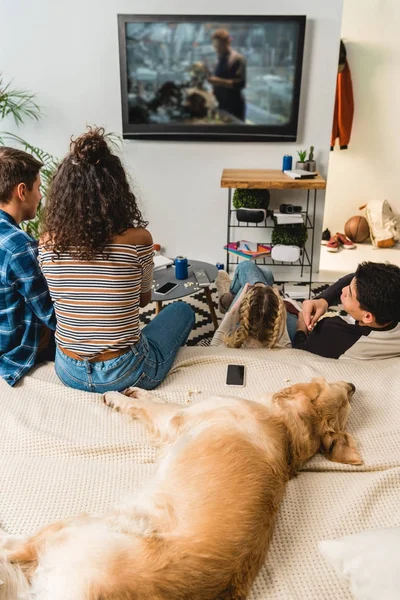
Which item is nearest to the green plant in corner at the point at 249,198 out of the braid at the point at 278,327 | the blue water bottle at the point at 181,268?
the blue water bottle at the point at 181,268

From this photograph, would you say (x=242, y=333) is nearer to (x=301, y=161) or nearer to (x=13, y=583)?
(x=13, y=583)

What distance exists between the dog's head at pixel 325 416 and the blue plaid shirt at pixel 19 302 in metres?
0.96

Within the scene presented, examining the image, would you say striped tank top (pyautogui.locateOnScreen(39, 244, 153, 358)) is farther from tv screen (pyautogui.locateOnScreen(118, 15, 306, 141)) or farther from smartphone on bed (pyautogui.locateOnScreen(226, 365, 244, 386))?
tv screen (pyautogui.locateOnScreen(118, 15, 306, 141))

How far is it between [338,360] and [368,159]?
11.9ft

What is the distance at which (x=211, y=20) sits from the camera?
357cm

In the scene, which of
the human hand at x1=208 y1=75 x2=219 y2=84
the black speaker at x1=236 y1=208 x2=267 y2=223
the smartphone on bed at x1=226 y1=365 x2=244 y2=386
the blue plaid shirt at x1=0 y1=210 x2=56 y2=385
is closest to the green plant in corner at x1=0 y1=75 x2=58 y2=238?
the human hand at x1=208 y1=75 x2=219 y2=84

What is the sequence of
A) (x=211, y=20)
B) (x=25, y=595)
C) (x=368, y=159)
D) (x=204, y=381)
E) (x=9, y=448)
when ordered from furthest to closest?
(x=368, y=159) → (x=211, y=20) → (x=204, y=381) → (x=9, y=448) → (x=25, y=595)

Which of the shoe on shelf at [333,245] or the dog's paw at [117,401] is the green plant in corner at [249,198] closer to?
the shoe on shelf at [333,245]

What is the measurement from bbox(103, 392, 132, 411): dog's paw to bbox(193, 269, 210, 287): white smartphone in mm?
1222

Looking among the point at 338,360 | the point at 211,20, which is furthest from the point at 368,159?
the point at 338,360

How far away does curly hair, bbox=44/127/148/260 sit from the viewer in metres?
1.68

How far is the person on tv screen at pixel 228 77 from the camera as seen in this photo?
3.64 metres

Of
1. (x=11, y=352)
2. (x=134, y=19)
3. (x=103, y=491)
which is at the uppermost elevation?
(x=134, y=19)

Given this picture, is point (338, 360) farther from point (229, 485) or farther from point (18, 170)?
point (18, 170)
